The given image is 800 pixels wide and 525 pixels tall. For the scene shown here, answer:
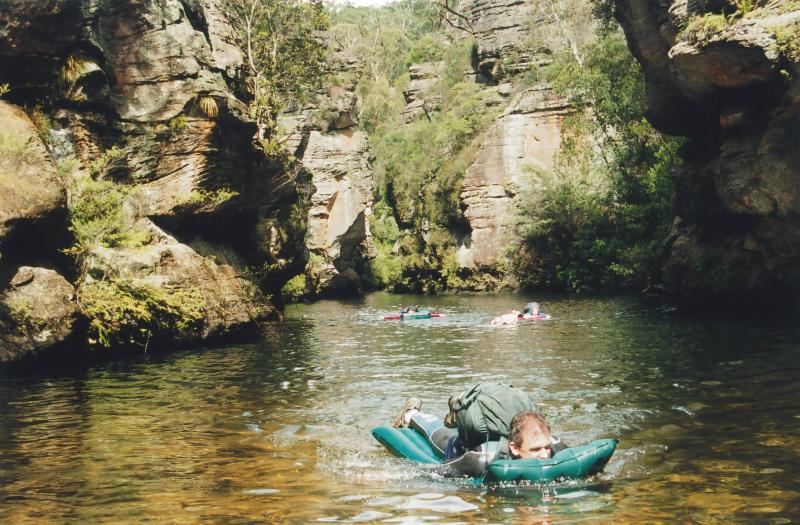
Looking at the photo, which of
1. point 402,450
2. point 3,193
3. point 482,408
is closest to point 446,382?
point 402,450

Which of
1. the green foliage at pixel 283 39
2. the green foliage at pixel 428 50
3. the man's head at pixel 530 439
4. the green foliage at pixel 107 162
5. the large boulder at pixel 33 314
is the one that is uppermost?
the green foliage at pixel 428 50

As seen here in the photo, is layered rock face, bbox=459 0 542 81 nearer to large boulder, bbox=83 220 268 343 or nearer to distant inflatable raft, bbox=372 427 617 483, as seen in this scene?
large boulder, bbox=83 220 268 343

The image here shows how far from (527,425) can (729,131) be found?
17.9 metres

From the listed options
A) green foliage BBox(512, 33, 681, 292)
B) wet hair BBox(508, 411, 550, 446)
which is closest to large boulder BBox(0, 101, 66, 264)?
wet hair BBox(508, 411, 550, 446)

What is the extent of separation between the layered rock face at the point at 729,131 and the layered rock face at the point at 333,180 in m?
24.3

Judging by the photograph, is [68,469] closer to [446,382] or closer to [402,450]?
[402,450]

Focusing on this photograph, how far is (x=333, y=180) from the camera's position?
47688 millimetres

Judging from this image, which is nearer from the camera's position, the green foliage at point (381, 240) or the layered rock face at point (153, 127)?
the layered rock face at point (153, 127)

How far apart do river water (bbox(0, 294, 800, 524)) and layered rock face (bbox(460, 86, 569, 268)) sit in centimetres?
2692

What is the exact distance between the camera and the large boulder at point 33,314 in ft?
43.6

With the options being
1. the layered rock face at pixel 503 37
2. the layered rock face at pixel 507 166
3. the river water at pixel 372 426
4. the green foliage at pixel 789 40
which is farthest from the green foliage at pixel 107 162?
the layered rock face at pixel 503 37

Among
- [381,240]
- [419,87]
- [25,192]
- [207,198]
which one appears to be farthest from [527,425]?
[419,87]

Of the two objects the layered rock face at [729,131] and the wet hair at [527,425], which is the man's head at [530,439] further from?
the layered rock face at [729,131]

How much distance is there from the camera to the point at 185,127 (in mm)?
19562
